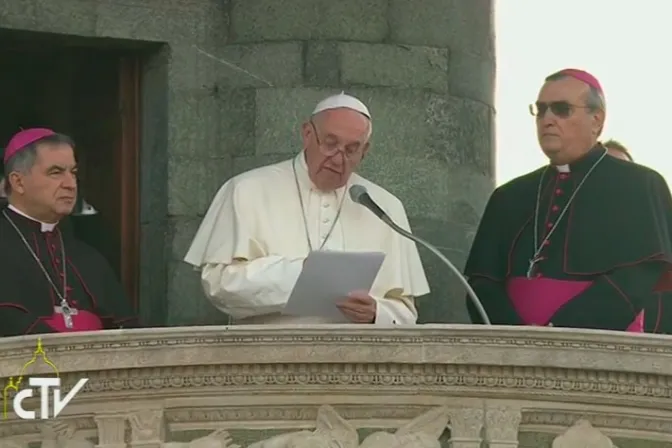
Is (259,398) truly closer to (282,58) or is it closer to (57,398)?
(57,398)

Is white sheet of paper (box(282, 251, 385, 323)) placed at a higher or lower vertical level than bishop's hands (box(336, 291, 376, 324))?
higher

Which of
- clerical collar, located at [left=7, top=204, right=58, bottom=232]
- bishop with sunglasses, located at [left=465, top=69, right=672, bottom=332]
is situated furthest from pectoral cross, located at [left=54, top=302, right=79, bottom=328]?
bishop with sunglasses, located at [left=465, top=69, right=672, bottom=332]

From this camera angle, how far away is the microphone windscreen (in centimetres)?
1238

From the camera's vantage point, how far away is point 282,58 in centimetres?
1379

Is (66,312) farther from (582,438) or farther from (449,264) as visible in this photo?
(582,438)

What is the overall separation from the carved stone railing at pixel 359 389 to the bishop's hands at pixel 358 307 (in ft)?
1.08

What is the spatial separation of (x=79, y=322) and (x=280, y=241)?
787 mm

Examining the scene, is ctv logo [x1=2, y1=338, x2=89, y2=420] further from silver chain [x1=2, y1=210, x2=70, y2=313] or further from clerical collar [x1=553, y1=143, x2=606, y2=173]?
clerical collar [x1=553, y1=143, x2=606, y2=173]

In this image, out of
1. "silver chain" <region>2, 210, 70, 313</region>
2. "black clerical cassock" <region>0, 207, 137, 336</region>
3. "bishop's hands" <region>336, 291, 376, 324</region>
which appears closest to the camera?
"bishop's hands" <region>336, 291, 376, 324</region>

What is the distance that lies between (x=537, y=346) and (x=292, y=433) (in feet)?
2.71

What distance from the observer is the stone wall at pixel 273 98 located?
13.7 meters

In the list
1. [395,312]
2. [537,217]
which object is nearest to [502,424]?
[395,312]

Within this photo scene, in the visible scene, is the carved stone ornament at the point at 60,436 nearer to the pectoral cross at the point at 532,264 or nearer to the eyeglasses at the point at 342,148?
the eyeglasses at the point at 342,148

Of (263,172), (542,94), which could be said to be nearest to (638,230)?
(542,94)
